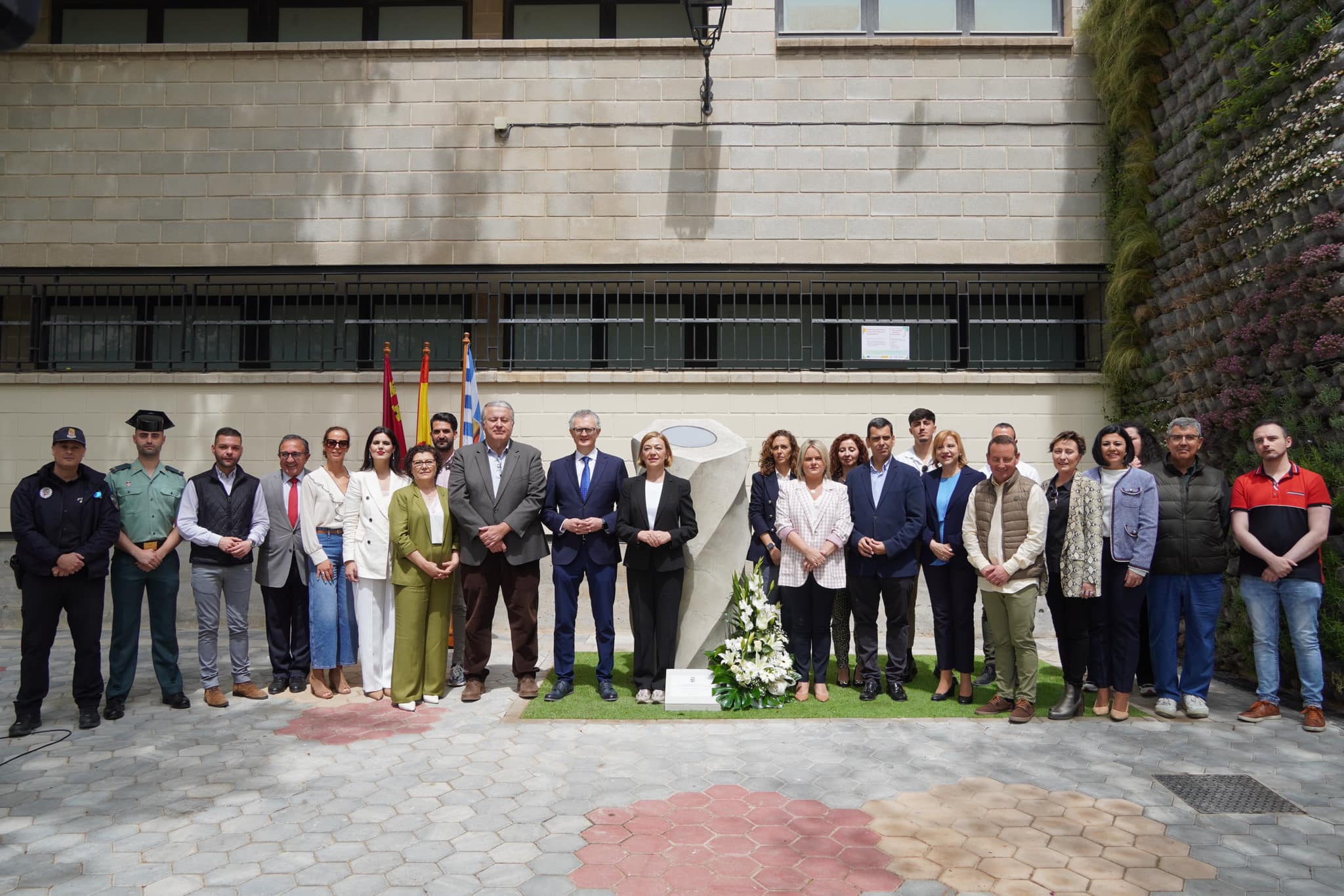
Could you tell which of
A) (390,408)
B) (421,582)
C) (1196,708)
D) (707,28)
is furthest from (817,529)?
(707,28)

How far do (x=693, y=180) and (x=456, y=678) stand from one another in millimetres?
5936

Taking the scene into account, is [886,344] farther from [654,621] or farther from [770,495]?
[654,621]

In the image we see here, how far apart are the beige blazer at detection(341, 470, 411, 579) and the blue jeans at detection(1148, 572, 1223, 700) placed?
5290 mm

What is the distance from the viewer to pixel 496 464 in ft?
21.4

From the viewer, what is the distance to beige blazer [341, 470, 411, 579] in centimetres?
648

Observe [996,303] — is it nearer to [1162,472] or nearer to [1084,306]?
[1084,306]

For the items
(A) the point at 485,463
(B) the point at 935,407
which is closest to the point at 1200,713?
(B) the point at 935,407

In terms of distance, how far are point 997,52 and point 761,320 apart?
397 centimetres

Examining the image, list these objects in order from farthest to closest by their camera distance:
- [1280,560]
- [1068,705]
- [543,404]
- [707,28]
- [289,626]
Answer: [543,404] → [707,28] → [289,626] → [1068,705] → [1280,560]

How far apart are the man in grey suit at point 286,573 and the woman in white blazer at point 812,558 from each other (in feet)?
11.5

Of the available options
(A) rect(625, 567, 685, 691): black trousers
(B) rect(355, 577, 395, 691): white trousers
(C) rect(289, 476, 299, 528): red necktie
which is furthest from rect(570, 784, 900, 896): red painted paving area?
(C) rect(289, 476, 299, 528): red necktie

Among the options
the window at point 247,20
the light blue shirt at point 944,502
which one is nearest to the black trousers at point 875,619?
the light blue shirt at point 944,502

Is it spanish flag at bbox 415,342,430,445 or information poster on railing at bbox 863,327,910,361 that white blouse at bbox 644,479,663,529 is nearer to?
spanish flag at bbox 415,342,430,445

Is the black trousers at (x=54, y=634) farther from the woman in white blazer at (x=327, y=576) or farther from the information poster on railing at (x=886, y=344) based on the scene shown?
the information poster on railing at (x=886, y=344)
